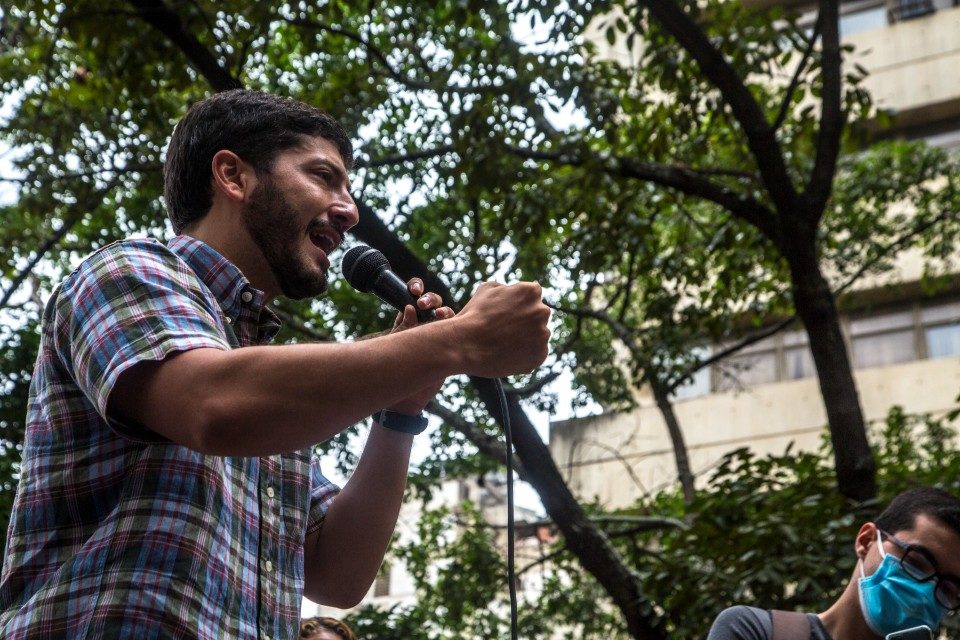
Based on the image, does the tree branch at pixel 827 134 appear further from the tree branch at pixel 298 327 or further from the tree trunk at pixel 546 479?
the tree branch at pixel 298 327

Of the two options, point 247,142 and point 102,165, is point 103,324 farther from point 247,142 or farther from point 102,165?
point 102,165

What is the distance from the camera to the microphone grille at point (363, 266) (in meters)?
2.27

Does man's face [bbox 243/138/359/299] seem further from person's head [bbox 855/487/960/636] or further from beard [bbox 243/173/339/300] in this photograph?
person's head [bbox 855/487/960/636]

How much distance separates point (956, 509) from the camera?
427cm

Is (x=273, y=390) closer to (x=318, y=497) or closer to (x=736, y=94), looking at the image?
(x=318, y=497)

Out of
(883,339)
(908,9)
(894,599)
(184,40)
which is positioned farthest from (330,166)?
(908,9)

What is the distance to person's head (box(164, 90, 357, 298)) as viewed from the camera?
219cm

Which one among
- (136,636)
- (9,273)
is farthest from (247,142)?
(9,273)

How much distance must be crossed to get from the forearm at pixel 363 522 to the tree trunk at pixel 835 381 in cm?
443

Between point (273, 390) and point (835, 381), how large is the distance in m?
5.39

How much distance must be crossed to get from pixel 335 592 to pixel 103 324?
860 mm

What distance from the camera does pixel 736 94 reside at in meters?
6.84

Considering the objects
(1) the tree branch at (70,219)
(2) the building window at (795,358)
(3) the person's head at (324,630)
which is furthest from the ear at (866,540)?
(2) the building window at (795,358)

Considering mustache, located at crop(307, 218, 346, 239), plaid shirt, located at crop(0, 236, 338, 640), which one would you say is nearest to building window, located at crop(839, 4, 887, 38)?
mustache, located at crop(307, 218, 346, 239)
